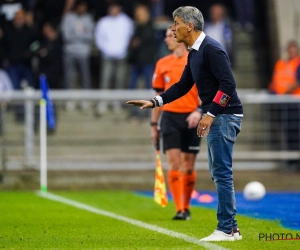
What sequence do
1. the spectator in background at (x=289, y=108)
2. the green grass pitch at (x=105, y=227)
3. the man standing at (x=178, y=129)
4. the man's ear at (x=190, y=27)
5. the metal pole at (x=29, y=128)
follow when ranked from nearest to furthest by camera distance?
the green grass pitch at (x=105, y=227) → the man's ear at (x=190, y=27) → the man standing at (x=178, y=129) → the metal pole at (x=29, y=128) → the spectator in background at (x=289, y=108)

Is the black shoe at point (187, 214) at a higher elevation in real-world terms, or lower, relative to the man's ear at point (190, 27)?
lower

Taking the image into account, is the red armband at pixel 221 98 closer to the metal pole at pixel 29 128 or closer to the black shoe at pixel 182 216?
the black shoe at pixel 182 216

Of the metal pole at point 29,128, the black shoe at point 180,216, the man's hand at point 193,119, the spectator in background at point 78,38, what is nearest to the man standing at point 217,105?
the man's hand at point 193,119

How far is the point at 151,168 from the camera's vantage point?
17.9 meters

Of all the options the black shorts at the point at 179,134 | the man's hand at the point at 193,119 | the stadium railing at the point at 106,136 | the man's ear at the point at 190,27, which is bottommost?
the stadium railing at the point at 106,136

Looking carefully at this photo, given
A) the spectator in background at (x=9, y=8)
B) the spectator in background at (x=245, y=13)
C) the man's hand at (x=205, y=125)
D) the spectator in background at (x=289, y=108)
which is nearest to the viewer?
the man's hand at (x=205, y=125)

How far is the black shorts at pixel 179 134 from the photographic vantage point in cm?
1183

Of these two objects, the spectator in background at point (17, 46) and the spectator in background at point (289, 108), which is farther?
the spectator in background at point (17, 46)

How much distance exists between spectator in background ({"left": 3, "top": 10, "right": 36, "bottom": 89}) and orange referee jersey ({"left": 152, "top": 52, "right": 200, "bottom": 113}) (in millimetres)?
7867

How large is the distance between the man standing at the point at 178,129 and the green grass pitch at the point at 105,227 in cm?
45

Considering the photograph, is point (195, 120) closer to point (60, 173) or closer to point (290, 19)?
point (60, 173)

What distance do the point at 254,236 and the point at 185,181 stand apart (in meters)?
2.90

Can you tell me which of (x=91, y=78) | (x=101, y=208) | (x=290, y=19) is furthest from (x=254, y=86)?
(x=101, y=208)

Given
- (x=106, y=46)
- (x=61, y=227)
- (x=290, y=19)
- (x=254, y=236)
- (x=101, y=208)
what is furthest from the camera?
(x=290, y=19)
